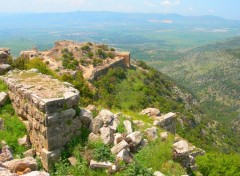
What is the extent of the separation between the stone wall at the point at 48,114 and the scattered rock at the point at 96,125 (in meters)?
0.56

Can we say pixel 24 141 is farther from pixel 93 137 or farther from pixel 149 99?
pixel 149 99

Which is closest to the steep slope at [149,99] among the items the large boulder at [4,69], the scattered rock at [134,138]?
the large boulder at [4,69]

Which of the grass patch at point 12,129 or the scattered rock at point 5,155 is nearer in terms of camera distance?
the scattered rock at point 5,155

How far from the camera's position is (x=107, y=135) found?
12.1 meters

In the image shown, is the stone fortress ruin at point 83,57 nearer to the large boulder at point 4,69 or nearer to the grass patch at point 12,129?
the large boulder at point 4,69

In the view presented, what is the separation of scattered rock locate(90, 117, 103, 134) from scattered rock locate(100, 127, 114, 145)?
190mm

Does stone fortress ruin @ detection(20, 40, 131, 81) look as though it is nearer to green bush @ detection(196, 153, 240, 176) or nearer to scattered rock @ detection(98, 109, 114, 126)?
green bush @ detection(196, 153, 240, 176)

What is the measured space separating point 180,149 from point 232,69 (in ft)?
426

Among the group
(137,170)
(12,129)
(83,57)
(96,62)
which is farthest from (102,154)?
(83,57)

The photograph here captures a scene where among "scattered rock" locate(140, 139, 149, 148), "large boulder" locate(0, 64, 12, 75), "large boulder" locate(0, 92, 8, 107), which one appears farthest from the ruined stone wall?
"scattered rock" locate(140, 139, 149, 148)

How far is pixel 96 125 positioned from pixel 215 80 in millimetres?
121256

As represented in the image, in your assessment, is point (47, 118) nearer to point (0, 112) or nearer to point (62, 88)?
point (62, 88)

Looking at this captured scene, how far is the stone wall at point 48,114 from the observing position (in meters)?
10.9

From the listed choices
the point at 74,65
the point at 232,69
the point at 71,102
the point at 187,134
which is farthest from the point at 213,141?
the point at 232,69
